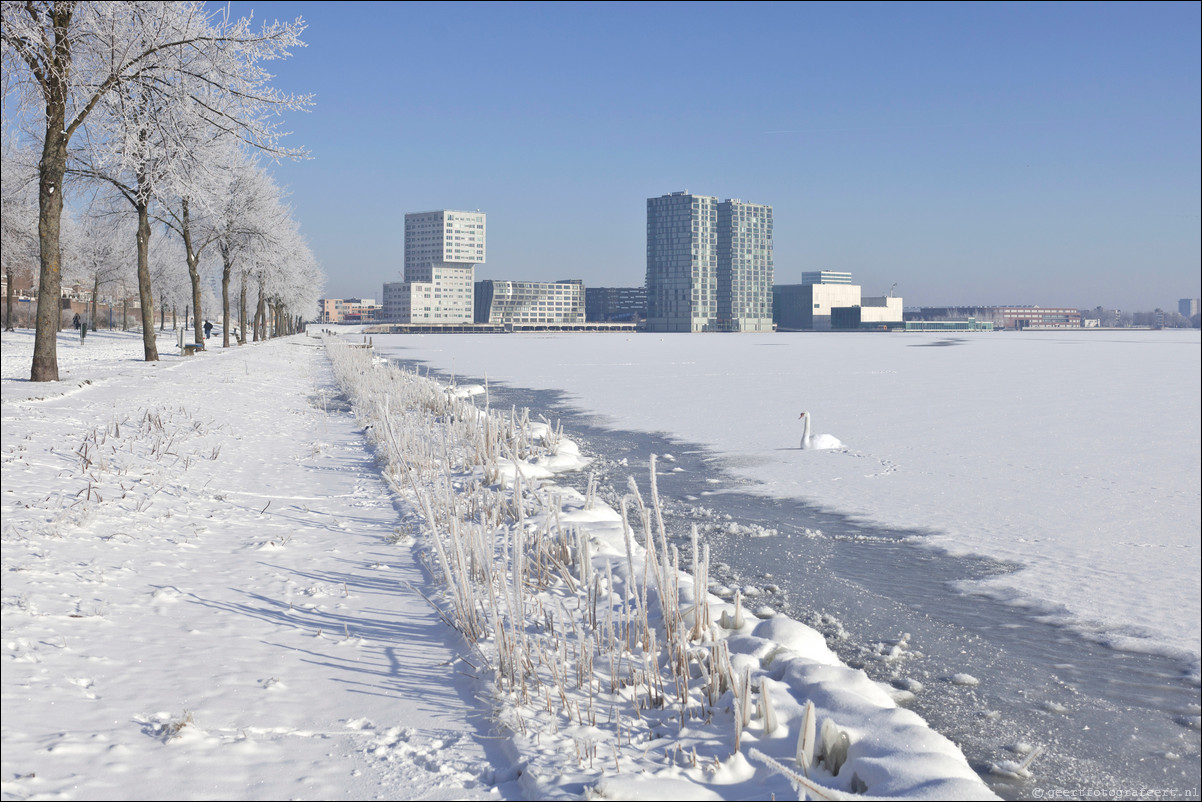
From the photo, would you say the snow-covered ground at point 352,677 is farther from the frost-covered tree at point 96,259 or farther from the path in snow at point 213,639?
the frost-covered tree at point 96,259

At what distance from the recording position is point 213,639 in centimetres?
474

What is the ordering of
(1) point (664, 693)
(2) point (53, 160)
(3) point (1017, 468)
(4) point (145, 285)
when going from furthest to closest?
1. (4) point (145, 285)
2. (2) point (53, 160)
3. (3) point (1017, 468)
4. (1) point (664, 693)

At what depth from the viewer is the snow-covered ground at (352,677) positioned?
133 inches

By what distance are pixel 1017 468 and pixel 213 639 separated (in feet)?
31.4

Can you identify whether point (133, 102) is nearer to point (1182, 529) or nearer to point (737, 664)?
point (737, 664)

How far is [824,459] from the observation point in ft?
39.3

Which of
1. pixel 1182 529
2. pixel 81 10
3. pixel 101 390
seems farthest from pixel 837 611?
pixel 81 10

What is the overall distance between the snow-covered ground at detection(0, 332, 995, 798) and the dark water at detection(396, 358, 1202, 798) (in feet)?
0.96

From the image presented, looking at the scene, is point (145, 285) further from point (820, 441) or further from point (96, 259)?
point (96, 259)

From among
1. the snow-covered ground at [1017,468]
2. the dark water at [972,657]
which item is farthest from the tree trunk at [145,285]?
the dark water at [972,657]

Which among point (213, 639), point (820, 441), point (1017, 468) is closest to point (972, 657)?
point (213, 639)

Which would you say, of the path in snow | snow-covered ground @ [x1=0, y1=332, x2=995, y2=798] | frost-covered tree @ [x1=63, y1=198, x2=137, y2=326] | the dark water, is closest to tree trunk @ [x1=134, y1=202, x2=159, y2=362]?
the path in snow

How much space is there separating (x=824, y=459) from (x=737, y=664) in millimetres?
7787

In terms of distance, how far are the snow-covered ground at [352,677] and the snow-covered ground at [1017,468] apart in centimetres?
259
